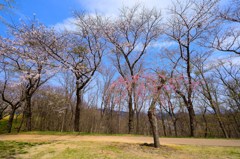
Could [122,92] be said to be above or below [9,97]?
below

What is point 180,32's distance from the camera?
12922 mm

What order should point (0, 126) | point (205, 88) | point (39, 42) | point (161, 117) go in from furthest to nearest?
point (0, 126) < point (161, 117) < point (205, 88) < point (39, 42)

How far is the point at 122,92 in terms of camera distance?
6.27 metres

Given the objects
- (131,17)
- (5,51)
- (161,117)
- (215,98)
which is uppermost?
(131,17)

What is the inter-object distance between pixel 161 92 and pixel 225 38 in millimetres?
8449

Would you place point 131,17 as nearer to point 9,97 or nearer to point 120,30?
point 120,30

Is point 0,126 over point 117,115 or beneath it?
beneath

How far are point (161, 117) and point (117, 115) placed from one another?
874 cm

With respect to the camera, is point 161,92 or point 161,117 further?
point 161,117

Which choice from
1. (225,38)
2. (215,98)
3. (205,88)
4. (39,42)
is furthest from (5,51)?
(215,98)

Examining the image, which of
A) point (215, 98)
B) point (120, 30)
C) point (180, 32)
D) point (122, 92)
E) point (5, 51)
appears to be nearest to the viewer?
point (122, 92)

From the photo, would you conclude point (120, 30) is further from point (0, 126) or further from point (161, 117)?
point (0, 126)

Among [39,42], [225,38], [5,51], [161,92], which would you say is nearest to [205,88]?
[225,38]

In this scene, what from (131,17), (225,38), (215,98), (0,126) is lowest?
(0,126)
